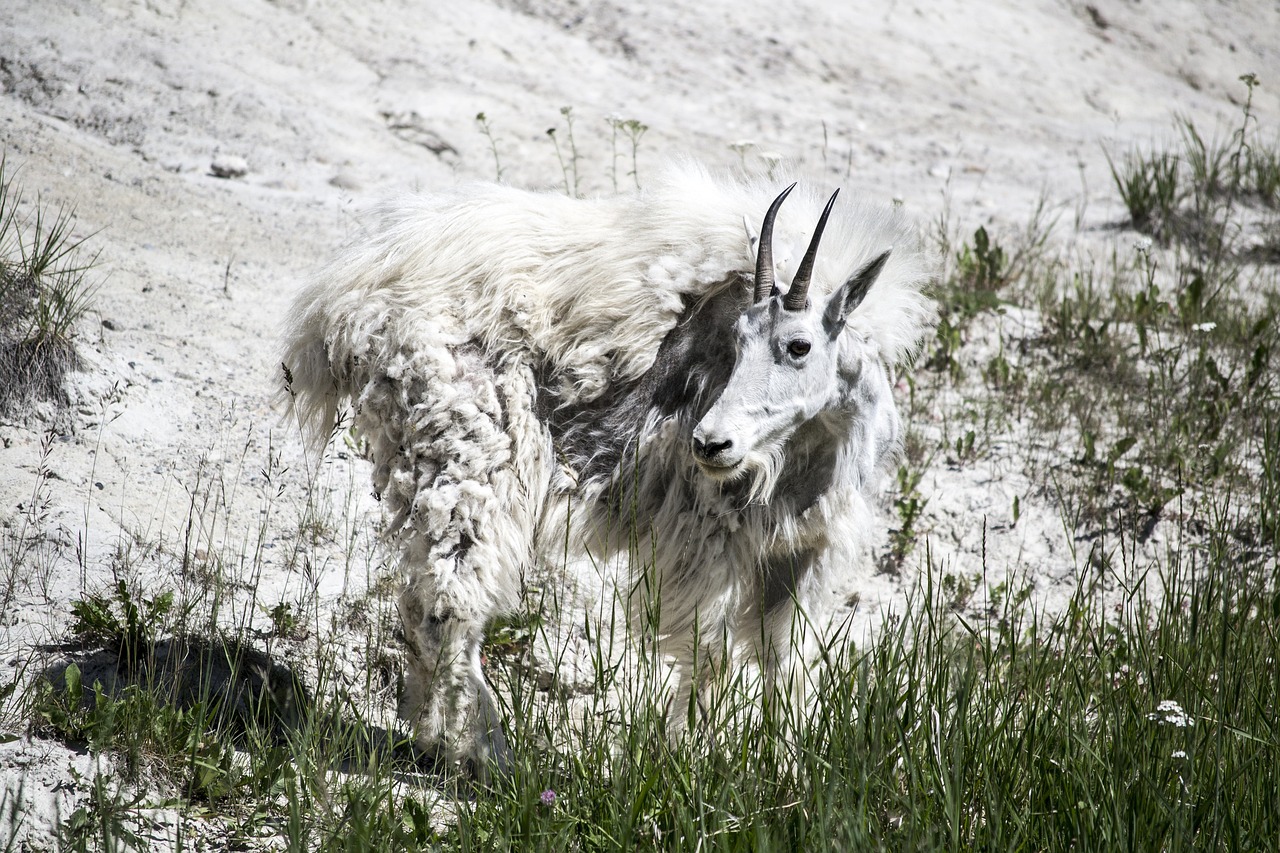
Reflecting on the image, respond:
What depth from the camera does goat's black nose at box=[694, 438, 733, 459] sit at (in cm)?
314

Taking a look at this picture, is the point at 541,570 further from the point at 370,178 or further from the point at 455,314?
the point at 370,178

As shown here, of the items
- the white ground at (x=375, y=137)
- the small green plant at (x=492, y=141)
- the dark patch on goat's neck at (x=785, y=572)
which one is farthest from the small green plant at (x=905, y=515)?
the small green plant at (x=492, y=141)

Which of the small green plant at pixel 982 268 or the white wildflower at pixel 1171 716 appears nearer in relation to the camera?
the white wildflower at pixel 1171 716

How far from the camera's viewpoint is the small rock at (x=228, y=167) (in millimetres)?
7156

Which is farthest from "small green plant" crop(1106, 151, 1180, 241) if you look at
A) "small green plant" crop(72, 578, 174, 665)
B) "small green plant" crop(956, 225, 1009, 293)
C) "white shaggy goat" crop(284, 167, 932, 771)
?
"small green plant" crop(72, 578, 174, 665)

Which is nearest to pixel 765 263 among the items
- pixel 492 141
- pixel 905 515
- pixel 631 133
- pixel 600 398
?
pixel 600 398

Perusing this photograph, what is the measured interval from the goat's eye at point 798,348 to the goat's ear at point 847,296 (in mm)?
164

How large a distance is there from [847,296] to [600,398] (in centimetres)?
94

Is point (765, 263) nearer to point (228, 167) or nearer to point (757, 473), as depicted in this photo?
point (757, 473)

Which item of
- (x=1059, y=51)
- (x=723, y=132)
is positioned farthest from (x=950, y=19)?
(x=723, y=132)

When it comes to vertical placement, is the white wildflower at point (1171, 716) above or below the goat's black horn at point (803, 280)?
below

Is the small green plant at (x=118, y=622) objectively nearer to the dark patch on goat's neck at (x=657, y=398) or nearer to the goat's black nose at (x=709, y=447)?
the dark patch on goat's neck at (x=657, y=398)

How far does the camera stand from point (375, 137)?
311 inches

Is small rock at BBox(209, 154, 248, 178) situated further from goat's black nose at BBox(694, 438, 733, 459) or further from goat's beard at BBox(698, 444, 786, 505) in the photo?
goat's black nose at BBox(694, 438, 733, 459)
